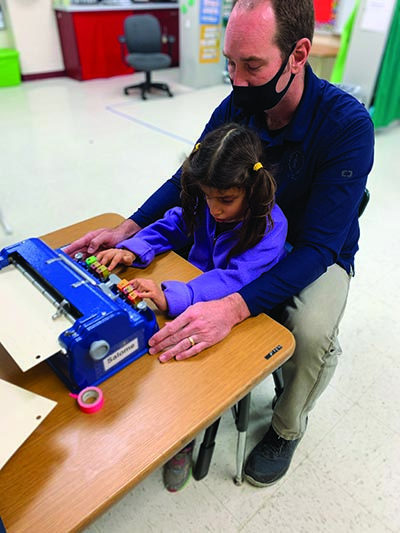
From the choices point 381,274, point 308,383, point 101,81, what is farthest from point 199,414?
Answer: point 101,81

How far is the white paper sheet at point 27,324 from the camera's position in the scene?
0.68 meters

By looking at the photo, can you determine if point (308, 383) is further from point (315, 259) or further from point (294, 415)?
point (315, 259)

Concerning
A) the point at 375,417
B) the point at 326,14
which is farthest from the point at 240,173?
the point at 326,14

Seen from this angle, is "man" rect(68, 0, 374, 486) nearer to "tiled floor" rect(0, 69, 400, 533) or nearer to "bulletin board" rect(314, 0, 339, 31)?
"tiled floor" rect(0, 69, 400, 533)

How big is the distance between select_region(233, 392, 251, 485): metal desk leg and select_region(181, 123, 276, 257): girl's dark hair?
0.44 meters

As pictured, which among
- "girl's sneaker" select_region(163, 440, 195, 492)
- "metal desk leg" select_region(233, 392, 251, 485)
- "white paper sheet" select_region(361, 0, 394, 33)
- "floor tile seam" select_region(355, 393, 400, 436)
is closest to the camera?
"metal desk leg" select_region(233, 392, 251, 485)

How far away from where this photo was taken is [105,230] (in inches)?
45.1

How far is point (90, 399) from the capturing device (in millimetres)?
723

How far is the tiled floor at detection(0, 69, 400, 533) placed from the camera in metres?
1.21

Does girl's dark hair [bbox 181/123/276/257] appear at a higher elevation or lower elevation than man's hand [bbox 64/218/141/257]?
higher

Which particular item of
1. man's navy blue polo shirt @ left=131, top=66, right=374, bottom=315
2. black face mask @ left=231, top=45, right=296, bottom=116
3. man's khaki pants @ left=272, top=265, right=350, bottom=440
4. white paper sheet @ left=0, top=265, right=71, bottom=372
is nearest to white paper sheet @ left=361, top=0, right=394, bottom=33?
man's navy blue polo shirt @ left=131, top=66, right=374, bottom=315

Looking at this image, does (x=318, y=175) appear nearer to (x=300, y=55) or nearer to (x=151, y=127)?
(x=300, y=55)

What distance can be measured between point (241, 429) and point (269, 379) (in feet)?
1.48

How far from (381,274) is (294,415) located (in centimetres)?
130
